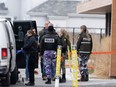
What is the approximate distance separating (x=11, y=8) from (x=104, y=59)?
35072 mm

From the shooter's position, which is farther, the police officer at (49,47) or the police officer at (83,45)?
the police officer at (83,45)

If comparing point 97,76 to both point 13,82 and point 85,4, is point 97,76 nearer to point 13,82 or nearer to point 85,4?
point 13,82

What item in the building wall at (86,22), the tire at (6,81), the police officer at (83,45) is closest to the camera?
the tire at (6,81)

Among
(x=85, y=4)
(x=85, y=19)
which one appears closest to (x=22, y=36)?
(x=85, y=4)

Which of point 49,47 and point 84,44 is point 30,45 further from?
point 84,44

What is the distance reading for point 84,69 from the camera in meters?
16.3

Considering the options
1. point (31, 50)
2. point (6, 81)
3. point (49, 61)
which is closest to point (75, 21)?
point (49, 61)

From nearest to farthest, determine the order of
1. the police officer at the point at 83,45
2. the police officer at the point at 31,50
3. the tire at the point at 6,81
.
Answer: the tire at the point at 6,81
the police officer at the point at 31,50
the police officer at the point at 83,45

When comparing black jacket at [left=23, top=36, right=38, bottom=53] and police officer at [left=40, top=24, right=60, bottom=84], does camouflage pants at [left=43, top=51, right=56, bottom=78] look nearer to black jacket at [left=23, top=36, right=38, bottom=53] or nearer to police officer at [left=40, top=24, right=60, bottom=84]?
police officer at [left=40, top=24, right=60, bottom=84]

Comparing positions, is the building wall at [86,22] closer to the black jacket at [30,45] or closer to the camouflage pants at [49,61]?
the camouflage pants at [49,61]

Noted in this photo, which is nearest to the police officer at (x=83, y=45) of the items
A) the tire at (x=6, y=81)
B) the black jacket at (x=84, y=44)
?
the black jacket at (x=84, y=44)

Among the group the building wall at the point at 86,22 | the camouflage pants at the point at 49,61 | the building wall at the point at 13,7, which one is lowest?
the camouflage pants at the point at 49,61

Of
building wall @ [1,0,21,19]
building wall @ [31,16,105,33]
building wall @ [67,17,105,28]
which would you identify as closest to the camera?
building wall @ [31,16,105,33]

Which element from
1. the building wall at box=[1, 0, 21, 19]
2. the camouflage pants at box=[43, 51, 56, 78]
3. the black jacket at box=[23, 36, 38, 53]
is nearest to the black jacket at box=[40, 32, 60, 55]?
the camouflage pants at box=[43, 51, 56, 78]
